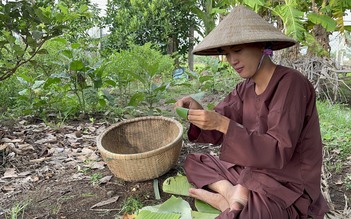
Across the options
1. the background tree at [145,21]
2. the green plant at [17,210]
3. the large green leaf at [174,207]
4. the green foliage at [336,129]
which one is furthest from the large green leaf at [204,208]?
the background tree at [145,21]

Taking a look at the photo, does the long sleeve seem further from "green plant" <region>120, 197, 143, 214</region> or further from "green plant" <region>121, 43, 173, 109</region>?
"green plant" <region>121, 43, 173, 109</region>

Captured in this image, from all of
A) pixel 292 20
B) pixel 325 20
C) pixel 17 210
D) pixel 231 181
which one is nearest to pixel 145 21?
pixel 292 20

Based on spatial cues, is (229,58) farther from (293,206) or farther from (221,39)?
(293,206)

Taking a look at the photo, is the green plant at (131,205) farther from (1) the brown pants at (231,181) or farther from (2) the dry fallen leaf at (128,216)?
(1) the brown pants at (231,181)

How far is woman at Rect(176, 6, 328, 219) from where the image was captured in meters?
1.37

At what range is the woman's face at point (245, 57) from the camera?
1.46m

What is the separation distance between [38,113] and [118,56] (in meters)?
1.05

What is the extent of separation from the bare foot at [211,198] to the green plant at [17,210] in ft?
Answer: 3.16

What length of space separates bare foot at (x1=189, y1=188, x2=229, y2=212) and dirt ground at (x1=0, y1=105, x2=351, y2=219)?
0.42 ft

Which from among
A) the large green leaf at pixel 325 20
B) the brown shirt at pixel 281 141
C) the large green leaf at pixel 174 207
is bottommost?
the large green leaf at pixel 174 207

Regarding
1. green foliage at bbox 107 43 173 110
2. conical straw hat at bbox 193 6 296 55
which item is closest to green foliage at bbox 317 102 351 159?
conical straw hat at bbox 193 6 296 55

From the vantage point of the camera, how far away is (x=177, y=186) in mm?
2047

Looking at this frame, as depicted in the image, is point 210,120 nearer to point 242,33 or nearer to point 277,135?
point 277,135

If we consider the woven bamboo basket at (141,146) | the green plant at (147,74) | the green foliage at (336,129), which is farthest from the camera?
the green plant at (147,74)
